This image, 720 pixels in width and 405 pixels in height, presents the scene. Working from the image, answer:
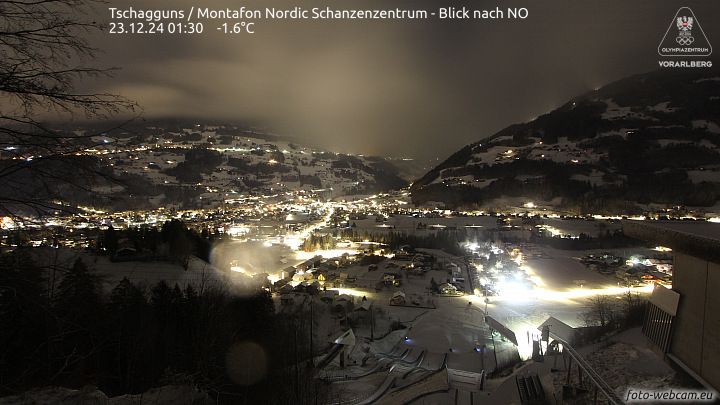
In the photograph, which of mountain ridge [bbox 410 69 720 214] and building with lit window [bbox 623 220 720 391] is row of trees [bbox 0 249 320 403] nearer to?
building with lit window [bbox 623 220 720 391]

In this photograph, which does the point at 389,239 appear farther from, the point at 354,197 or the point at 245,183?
the point at 245,183

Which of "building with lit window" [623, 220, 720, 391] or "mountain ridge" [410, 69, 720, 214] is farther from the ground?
"mountain ridge" [410, 69, 720, 214]

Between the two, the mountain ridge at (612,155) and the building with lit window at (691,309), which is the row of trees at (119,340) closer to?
the building with lit window at (691,309)

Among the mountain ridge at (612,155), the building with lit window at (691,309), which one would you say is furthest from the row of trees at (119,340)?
the mountain ridge at (612,155)

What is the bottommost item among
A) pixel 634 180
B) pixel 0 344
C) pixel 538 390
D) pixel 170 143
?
pixel 538 390

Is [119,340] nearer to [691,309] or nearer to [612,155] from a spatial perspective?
A: [691,309]

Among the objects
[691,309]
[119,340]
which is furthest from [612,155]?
[119,340]

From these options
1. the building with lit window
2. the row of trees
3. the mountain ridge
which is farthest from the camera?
the mountain ridge

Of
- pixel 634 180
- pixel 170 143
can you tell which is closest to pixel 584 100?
pixel 634 180

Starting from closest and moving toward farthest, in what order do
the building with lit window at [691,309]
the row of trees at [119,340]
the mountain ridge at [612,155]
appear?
1. the row of trees at [119,340]
2. the building with lit window at [691,309]
3. the mountain ridge at [612,155]

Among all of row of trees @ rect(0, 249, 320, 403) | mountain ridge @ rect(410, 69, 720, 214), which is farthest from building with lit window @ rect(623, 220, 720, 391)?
mountain ridge @ rect(410, 69, 720, 214)

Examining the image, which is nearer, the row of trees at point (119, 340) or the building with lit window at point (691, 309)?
the row of trees at point (119, 340)
